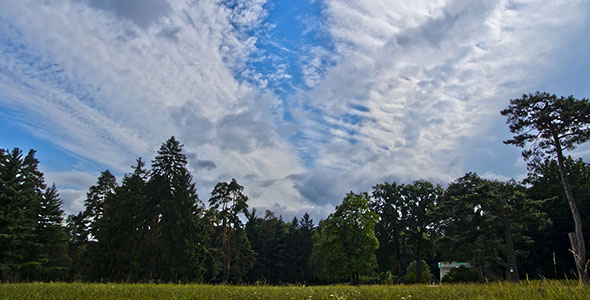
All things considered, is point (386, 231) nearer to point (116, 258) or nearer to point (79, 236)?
point (116, 258)

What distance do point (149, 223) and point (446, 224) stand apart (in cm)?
3632

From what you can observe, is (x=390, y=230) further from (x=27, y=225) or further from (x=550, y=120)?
(x=27, y=225)

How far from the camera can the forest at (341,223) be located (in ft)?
102

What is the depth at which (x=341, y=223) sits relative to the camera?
41.0m

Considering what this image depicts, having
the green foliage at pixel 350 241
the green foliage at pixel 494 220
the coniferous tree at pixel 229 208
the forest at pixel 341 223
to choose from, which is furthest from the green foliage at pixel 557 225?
the coniferous tree at pixel 229 208

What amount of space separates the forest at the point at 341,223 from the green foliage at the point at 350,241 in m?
0.13

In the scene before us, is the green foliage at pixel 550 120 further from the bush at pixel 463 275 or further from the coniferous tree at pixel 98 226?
the coniferous tree at pixel 98 226

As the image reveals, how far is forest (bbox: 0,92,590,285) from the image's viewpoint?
31000 mm

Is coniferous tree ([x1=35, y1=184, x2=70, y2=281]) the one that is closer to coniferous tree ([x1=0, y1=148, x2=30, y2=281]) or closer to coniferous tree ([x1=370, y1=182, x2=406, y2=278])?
coniferous tree ([x1=0, y1=148, x2=30, y2=281])

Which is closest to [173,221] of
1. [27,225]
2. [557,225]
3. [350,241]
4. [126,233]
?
[126,233]

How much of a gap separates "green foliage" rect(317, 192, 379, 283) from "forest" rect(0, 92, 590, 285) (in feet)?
0.42

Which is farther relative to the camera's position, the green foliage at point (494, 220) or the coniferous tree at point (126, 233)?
the coniferous tree at point (126, 233)

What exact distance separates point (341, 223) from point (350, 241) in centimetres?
230

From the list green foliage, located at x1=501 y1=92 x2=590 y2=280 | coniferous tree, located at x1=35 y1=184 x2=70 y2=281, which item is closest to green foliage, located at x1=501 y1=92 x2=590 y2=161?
green foliage, located at x1=501 y1=92 x2=590 y2=280
